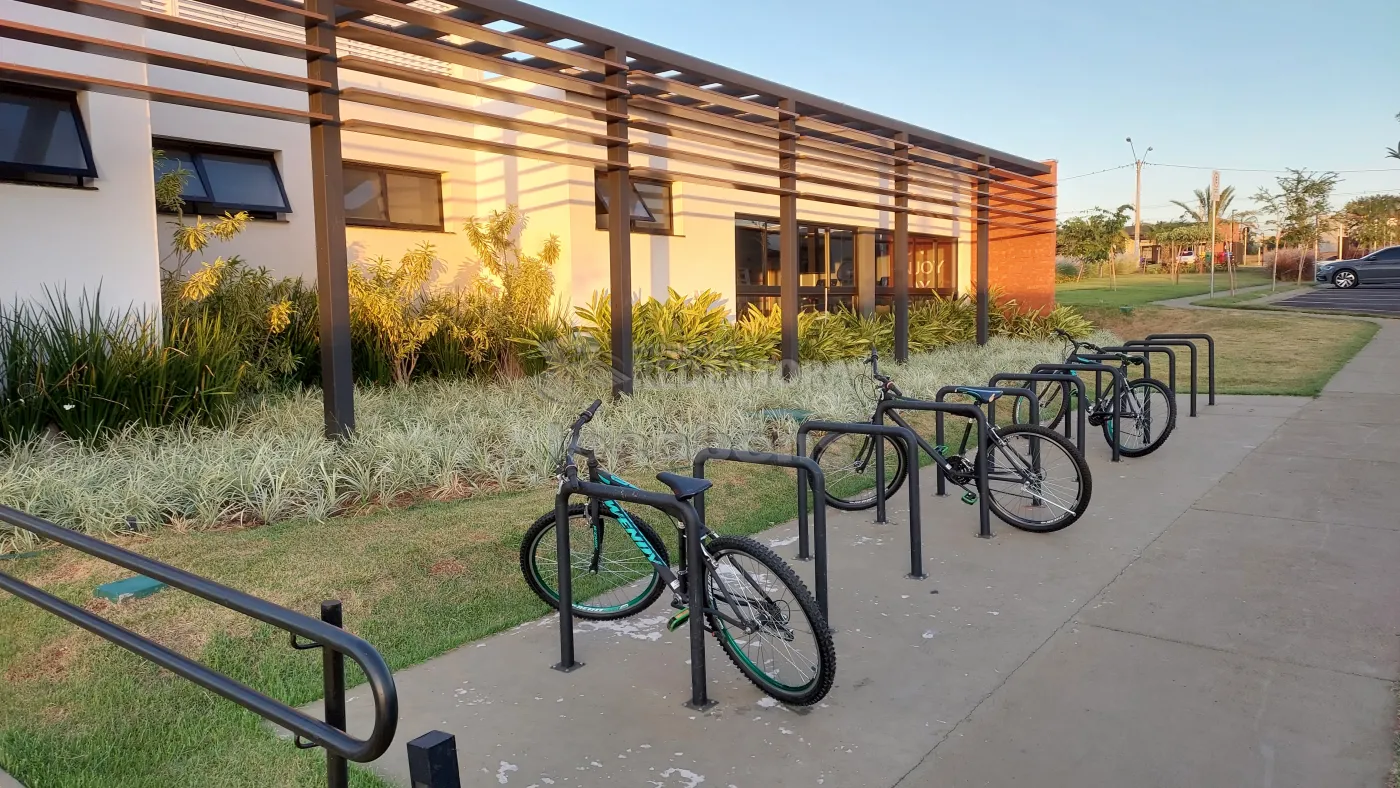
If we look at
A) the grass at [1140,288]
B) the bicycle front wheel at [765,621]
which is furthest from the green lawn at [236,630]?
the grass at [1140,288]

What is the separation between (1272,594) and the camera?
15.7 feet

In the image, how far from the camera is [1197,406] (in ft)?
37.9

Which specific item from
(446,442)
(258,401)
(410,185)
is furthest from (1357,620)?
(410,185)

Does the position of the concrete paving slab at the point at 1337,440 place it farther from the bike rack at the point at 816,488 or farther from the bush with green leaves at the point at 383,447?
the bike rack at the point at 816,488

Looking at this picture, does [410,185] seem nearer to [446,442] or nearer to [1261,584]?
[446,442]

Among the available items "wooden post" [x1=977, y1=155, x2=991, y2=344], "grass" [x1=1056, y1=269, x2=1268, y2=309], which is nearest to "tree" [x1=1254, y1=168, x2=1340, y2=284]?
"grass" [x1=1056, y1=269, x2=1268, y2=309]

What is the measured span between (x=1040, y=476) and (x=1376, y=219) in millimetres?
51452

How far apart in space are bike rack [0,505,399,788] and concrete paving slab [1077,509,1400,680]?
3.59 metres

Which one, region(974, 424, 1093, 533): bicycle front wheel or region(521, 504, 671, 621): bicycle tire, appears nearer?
region(521, 504, 671, 621): bicycle tire

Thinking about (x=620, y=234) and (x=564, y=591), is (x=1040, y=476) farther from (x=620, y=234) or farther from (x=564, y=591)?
(x=620, y=234)

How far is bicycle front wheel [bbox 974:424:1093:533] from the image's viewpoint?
19.5 ft

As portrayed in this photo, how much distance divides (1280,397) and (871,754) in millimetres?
11157

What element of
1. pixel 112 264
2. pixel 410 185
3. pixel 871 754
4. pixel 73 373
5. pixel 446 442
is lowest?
pixel 871 754

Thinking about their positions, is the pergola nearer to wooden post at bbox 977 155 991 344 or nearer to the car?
wooden post at bbox 977 155 991 344
